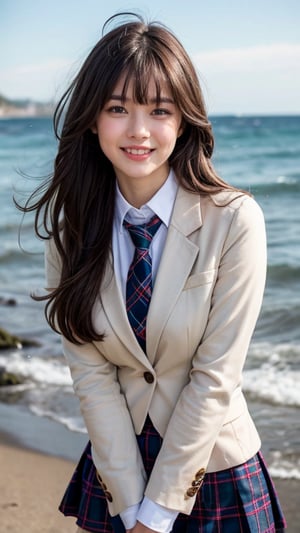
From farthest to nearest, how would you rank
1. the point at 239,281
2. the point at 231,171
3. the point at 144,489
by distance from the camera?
the point at 231,171, the point at 144,489, the point at 239,281

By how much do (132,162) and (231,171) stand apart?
18.2 m

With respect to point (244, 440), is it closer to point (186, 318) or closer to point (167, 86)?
point (186, 318)

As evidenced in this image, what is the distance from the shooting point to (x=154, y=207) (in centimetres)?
235

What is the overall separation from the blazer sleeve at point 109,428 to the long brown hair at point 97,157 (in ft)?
0.27

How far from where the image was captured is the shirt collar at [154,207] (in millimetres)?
2346

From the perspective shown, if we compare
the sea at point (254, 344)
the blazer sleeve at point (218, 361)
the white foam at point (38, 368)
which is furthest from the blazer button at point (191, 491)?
the white foam at point (38, 368)

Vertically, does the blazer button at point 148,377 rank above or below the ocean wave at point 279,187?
above

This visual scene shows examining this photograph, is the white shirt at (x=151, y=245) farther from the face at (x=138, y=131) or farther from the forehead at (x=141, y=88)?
the forehead at (x=141, y=88)

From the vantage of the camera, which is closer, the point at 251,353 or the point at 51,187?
the point at 51,187

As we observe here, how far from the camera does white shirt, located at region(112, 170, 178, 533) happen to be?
225cm

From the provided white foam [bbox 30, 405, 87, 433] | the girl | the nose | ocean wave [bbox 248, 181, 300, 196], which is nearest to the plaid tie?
the girl

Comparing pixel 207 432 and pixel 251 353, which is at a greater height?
pixel 207 432

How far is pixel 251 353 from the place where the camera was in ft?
21.3

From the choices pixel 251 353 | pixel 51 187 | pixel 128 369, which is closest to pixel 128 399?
pixel 128 369
